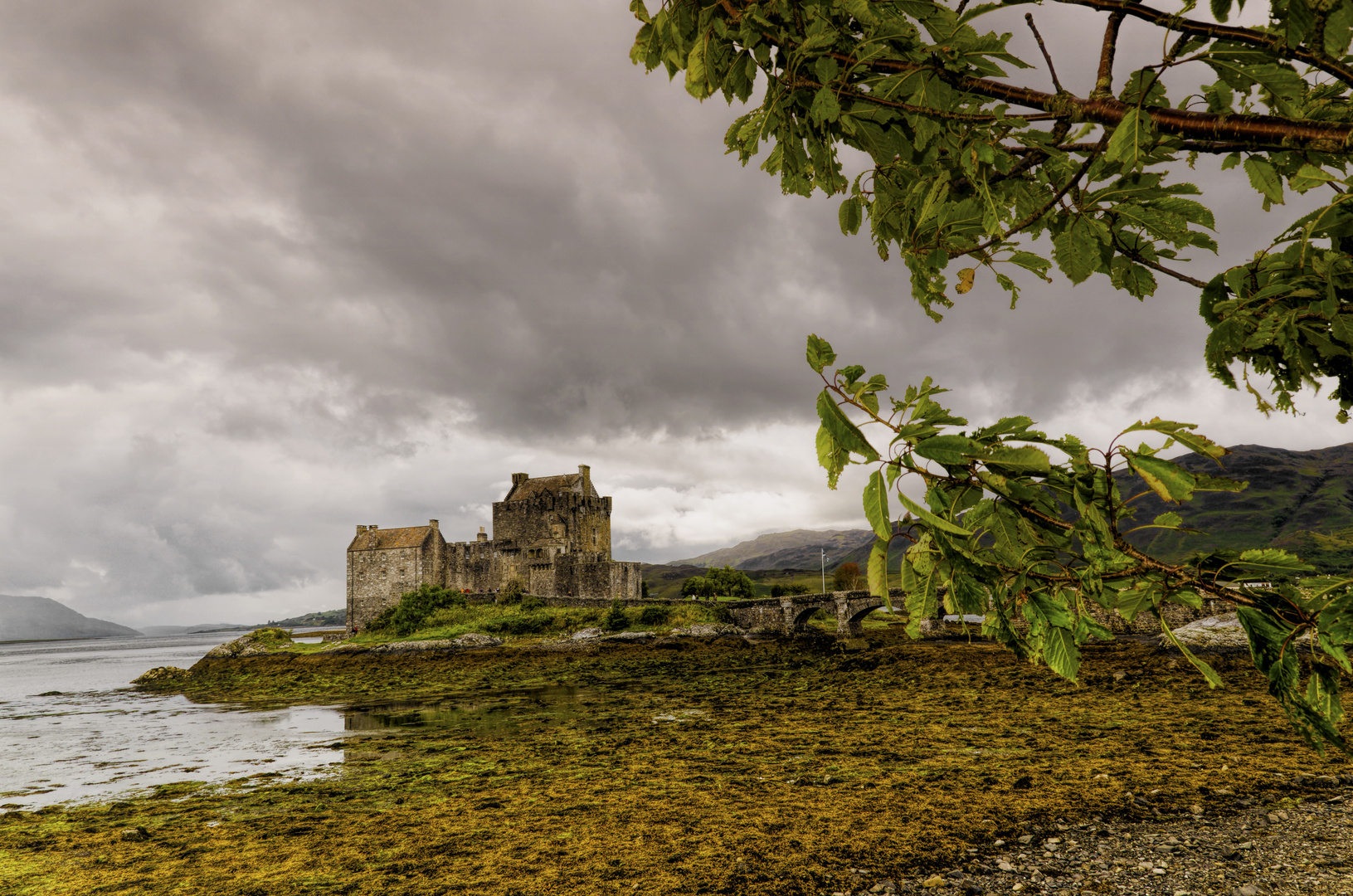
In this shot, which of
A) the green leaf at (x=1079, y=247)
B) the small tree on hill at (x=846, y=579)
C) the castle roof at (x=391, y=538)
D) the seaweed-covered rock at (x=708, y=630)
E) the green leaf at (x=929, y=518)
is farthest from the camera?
the small tree on hill at (x=846, y=579)

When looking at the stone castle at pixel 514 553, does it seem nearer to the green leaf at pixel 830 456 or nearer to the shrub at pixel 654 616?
the shrub at pixel 654 616

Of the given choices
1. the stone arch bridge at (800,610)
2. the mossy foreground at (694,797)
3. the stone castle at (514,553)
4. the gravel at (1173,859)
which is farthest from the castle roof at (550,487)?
the gravel at (1173,859)

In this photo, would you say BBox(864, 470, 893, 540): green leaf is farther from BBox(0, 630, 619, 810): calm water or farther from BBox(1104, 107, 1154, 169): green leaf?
BBox(0, 630, 619, 810): calm water

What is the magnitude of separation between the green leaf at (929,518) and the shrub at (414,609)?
64.3m

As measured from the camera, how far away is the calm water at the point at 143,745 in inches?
561

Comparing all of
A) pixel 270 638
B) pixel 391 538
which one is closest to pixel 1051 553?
pixel 270 638

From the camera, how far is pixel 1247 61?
5.58ft

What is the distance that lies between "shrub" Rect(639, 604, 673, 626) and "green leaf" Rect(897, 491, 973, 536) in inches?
2154

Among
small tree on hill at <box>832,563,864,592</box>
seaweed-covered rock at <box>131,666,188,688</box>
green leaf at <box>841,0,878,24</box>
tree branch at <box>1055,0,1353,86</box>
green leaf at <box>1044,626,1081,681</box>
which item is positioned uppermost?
green leaf at <box>841,0,878,24</box>

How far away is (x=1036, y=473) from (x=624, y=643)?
4895cm

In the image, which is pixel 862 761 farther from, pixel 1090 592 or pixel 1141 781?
pixel 1090 592

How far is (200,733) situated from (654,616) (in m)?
36.8

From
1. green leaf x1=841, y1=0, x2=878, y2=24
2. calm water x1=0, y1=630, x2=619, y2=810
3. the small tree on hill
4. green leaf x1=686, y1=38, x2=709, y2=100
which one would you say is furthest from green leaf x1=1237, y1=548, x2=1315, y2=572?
the small tree on hill

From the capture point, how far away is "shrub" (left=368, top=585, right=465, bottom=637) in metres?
58.9
